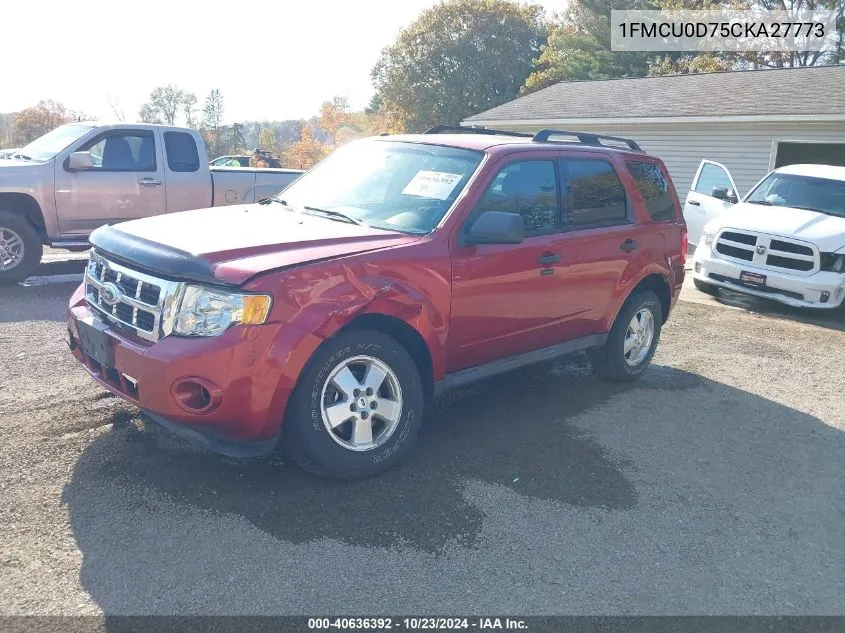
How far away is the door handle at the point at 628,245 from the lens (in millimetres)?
5642

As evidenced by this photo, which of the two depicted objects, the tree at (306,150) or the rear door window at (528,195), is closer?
the rear door window at (528,195)

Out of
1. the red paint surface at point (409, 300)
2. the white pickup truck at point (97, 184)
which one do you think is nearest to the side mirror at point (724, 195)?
the red paint surface at point (409, 300)

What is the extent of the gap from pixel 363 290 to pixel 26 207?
702cm

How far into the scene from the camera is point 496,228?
4.29 metres

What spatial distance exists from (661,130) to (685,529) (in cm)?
1667

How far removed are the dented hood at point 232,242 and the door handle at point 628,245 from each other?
2.07 meters

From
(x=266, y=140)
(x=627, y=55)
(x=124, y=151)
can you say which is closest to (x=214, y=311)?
(x=124, y=151)

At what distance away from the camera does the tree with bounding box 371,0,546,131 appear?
44844 mm

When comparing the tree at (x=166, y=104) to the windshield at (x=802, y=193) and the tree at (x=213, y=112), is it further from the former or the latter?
the windshield at (x=802, y=193)

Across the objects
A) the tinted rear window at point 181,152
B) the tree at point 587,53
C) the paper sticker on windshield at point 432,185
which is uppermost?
the tree at point 587,53

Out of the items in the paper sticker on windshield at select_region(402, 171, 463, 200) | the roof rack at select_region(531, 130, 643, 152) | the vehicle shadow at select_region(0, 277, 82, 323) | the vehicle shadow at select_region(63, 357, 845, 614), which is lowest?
the vehicle shadow at select_region(63, 357, 845, 614)

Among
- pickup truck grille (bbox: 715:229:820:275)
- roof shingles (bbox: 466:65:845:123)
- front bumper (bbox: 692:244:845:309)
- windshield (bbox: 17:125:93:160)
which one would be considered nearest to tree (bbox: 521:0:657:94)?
roof shingles (bbox: 466:65:845:123)

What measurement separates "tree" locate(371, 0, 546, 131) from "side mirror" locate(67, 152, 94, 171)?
123ft

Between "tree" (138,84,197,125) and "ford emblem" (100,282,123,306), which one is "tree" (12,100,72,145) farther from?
"ford emblem" (100,282,123,306)
